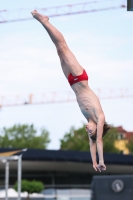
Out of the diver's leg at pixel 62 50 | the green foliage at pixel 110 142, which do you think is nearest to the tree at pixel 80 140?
the green foliage at pixel 110 142

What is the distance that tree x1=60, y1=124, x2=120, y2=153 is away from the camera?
360 ft

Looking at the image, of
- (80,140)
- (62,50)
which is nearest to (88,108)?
(62,50)

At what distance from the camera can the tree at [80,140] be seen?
10965cm

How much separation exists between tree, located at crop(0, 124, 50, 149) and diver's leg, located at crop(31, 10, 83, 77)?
4073 inches

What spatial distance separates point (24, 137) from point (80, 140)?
15663 mm

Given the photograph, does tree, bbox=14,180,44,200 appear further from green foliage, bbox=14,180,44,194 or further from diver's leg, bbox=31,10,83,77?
diver's leg, bbox=31,10,83,77

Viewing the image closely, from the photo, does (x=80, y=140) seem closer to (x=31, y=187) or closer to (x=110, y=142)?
(x=110, y=142)

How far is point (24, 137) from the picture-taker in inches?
4747

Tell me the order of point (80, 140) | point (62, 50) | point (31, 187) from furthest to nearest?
point (80, 140) < point (31, 187) < point (62, 50)

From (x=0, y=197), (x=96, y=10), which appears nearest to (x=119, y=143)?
(x=96, y=10)

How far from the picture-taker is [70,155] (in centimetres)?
5075

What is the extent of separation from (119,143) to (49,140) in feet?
49.0

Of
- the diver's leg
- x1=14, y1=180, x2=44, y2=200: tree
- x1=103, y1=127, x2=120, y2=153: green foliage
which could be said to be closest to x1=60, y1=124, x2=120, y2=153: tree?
x1=103, y1=127, x2=120, y2=153: green foliage

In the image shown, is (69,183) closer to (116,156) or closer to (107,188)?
(116,156)
